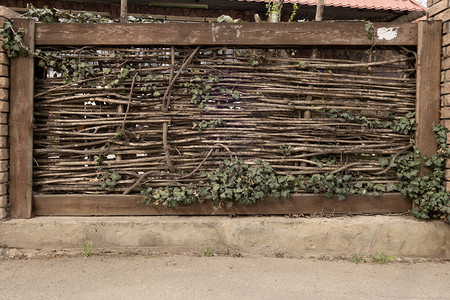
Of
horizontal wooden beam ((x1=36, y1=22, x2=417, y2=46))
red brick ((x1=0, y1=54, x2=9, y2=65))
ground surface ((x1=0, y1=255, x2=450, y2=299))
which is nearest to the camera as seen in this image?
ground surface ((x1=0, y1=255, x2=450, y2=299))

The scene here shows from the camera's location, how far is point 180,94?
3.09 metres

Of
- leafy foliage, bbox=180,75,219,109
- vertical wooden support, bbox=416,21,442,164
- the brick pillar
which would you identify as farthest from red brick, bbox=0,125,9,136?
vertical wooden support, bbox=416,21,442,164

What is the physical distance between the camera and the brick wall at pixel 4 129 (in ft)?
9.52

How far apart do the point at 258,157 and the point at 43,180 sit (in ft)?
7.43

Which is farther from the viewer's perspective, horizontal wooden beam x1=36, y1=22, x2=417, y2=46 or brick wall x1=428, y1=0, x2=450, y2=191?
horizontal wooden beam x1=36, y1=22, x2=417, y2=46

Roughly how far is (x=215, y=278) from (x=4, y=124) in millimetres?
2533

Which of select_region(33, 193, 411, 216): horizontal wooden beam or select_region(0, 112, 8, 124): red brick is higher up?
select_region(0, 112, 8, 124): red brick

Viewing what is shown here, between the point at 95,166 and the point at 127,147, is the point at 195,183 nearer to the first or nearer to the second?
the point at 127,147

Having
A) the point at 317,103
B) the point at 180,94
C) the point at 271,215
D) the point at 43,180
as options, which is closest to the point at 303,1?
the point at 317,103

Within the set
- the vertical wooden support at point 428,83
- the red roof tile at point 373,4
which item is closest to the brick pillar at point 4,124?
the vertical wooden support at point 428,83

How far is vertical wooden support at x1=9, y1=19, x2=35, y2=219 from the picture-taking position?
2.96 m

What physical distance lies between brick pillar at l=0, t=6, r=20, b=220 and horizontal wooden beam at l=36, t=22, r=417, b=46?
39cm

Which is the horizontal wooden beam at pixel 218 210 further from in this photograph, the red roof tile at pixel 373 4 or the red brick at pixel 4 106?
the red roof tile at pixel 373 4

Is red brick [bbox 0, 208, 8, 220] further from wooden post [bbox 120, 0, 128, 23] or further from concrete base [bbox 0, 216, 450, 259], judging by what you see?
wooden post [bbox 120, 0, 128, 23]
